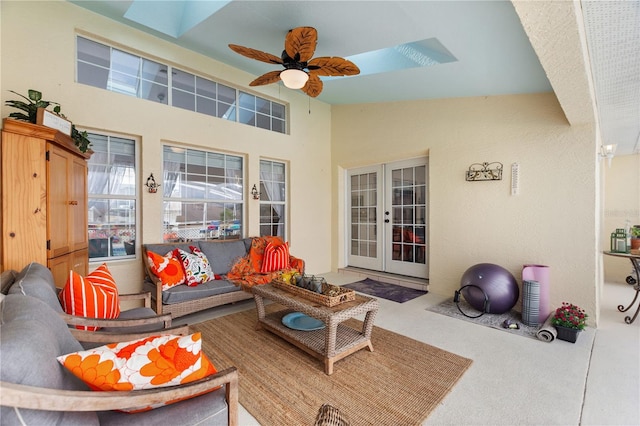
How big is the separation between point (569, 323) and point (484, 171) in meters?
2.01

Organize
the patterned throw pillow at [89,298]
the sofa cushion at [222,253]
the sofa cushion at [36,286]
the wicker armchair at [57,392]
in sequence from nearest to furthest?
the wicker armchair at [57,392], the sofa cushion at [36,286], the patterned throw pillow at [89,298], the sofa cushion at [222,253]

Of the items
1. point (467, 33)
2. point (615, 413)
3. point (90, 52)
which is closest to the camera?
point (615, 413)


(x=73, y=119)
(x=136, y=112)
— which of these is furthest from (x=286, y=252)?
(x=73, y=119)

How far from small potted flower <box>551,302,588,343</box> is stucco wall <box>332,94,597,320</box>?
1.81 feet

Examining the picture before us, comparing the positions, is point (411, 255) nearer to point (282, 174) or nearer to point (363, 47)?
point (282, 174)

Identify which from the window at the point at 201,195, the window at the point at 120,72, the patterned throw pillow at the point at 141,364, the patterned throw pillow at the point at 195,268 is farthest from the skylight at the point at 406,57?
the patterned throw pillow at the point at 141,364

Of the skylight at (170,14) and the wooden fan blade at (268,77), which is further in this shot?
the skylight at (170,14)

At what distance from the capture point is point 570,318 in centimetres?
278

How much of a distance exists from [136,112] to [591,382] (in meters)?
5.24

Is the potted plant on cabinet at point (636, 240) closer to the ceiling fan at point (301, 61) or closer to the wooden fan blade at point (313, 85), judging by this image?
the ceiling fan at point (301, 61)

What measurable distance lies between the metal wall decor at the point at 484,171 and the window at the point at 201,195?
11.6 ft

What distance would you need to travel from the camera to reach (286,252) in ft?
14.0

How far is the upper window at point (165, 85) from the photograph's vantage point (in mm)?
3344

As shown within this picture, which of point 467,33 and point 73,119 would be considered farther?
point 73,119
